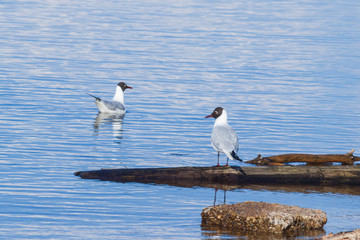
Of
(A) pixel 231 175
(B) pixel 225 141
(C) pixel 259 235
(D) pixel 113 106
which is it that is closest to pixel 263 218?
(C) pixel 259 235

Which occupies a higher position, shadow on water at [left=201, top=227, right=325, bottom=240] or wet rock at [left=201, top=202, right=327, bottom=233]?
wet rock at [left=201, top=202, right=327, bottom=233]

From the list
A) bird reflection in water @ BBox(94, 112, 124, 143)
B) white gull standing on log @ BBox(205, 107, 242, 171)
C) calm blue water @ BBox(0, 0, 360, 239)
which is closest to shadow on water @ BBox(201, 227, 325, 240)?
calm blue water @ BBox(0, 0, 360, 239)

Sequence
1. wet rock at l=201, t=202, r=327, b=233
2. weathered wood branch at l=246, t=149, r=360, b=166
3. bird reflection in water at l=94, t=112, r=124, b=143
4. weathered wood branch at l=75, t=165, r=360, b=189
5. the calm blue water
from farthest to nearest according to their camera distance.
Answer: bird reflection in water at l=94, t=112, r=124, b=143 < weathered wood branch at l=246, t=149, r=360, b=166 < weathered wood branch at l=75, t=165, r=360, b=189 < the calm blue water < wet rock at l=201, t=202, r=327, b=233

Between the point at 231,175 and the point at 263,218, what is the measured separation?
3613mm

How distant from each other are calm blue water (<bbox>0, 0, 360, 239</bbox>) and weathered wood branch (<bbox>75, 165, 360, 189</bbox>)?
22cm

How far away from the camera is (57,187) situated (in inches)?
696

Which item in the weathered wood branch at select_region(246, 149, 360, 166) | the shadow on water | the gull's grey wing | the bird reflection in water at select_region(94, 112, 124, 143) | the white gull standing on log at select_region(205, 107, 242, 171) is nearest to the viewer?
the shadow on water

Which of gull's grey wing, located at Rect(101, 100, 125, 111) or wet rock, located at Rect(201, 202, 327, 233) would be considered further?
gull's grey wing, located at Rect(101, 100, 125, 111)

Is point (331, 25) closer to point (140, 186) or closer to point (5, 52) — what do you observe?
point (5, 52)

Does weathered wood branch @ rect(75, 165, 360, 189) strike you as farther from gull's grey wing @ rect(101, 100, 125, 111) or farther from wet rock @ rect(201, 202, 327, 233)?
gull's grey wing @ rect(101, 100, 125, 111)

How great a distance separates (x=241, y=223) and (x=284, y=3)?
272 ft

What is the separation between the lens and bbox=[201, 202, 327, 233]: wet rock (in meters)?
14.1

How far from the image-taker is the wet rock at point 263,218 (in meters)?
14.1

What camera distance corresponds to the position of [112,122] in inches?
1107
